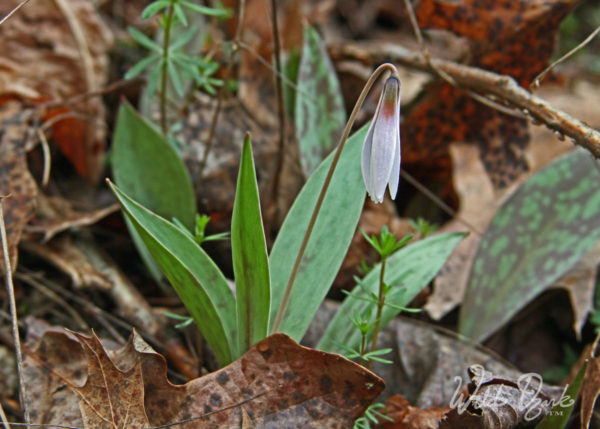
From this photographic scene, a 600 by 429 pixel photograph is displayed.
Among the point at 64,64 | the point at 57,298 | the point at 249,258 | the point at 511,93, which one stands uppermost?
the point at 511,93

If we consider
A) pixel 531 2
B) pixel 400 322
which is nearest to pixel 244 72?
pixel 531 2

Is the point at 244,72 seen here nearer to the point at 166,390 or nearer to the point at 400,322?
the point at 400,322

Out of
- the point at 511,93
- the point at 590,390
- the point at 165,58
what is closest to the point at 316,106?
the point at 165,58

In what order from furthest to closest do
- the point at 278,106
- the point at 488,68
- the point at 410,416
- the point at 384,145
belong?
1. the point at 488,68
2. the point at 278,106
3. the point at 410,416
4. the point at 384,145

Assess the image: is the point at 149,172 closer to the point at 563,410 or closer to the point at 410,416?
the point at 410,416

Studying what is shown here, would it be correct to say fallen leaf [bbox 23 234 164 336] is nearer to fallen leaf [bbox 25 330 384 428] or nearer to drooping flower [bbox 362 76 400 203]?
fallen leaf [bbox 25 330 384 428]

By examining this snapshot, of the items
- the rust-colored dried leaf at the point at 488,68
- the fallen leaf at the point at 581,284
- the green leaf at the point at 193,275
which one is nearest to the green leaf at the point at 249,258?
the green leaf at the point at 193,275
